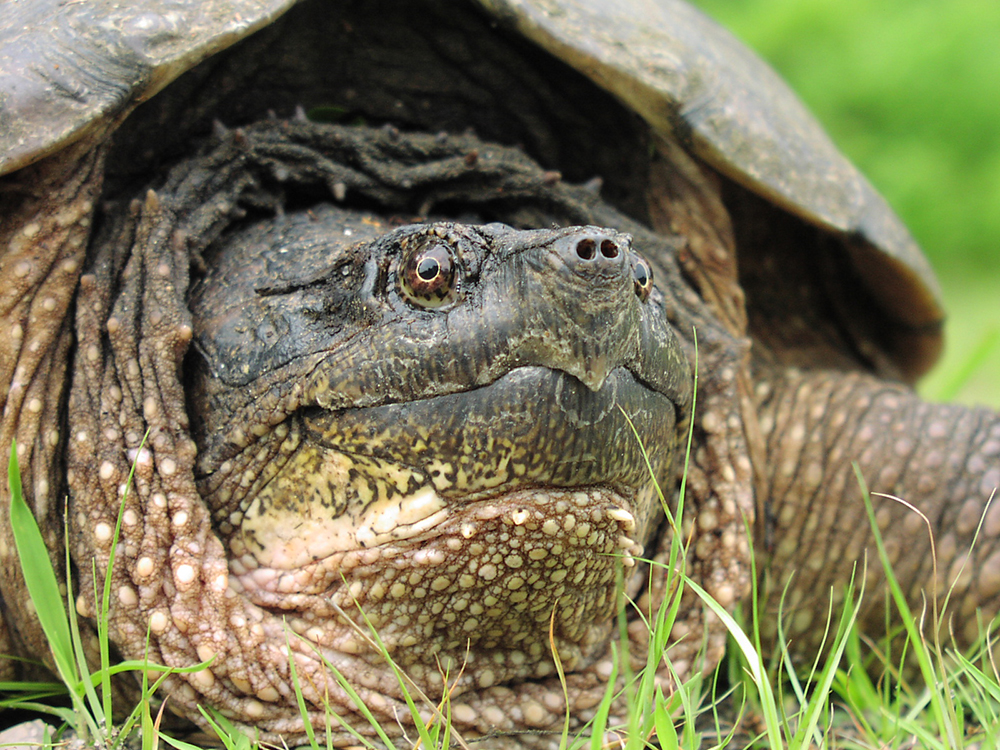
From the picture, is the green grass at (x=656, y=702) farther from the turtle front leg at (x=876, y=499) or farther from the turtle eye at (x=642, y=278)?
the turtle front leg at (x=876, y=499)

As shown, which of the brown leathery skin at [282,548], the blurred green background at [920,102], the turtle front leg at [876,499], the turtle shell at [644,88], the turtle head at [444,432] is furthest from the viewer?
the blurred green background at [920,102]

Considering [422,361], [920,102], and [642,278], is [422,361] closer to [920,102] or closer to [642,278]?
[642,278]

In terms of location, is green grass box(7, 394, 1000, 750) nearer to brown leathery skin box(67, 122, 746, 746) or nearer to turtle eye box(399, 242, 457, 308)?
brown leathery skin box(67, 122, 746, 746)

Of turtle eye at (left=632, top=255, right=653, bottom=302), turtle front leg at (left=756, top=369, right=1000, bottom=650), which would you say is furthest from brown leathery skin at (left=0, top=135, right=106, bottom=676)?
turtle front leg at (left=756, top=369, right=1000, bottom=650)

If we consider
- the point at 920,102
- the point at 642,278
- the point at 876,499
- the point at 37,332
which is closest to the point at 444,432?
the point at 642,278

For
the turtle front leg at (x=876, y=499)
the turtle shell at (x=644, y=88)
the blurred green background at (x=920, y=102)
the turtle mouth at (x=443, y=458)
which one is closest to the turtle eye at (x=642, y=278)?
the turtle mouth at (x=443, y=458)

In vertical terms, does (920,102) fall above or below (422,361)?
below

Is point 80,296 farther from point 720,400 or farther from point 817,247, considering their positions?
point 817,247
